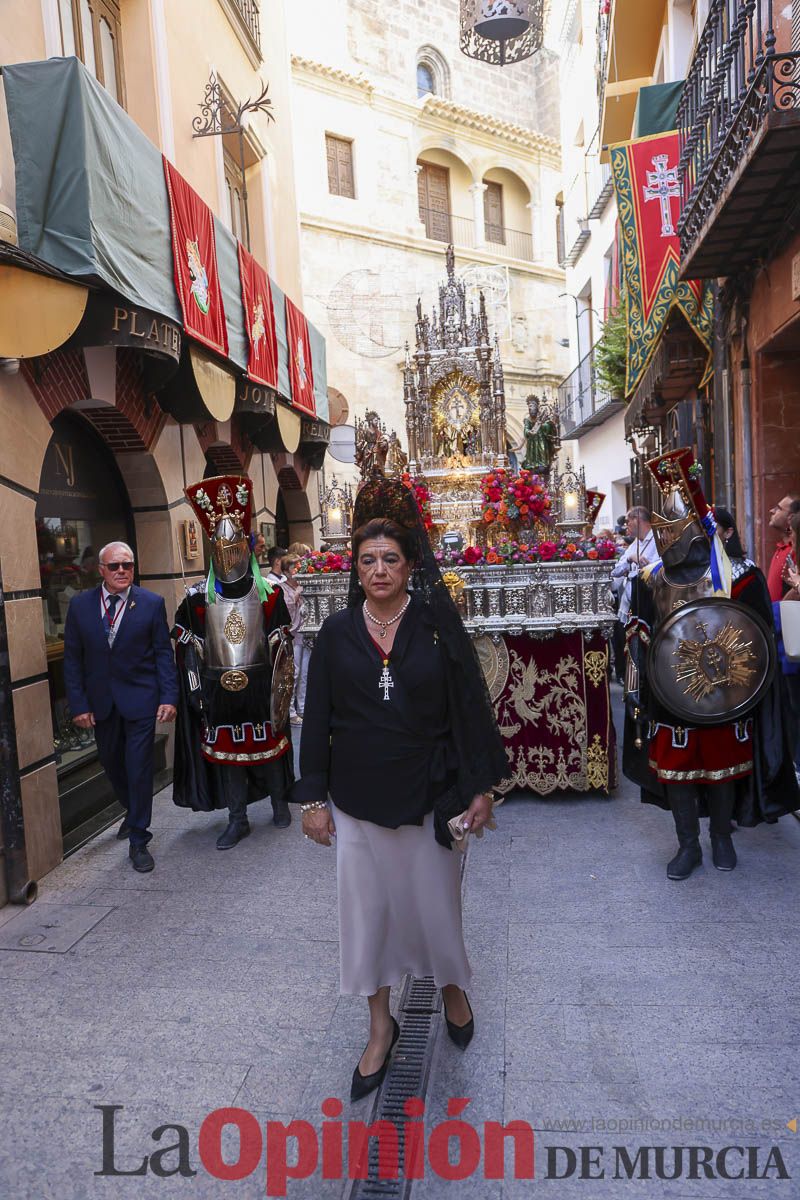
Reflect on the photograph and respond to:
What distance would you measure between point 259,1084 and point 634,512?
690 centimetres

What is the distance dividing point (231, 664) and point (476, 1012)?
2.84 meters

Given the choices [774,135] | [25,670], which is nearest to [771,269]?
[774,135]

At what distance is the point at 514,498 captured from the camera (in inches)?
284

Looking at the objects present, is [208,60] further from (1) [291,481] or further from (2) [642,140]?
(1) [291,481]

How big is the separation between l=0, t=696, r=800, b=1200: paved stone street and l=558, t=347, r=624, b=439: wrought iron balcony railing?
1376 cm

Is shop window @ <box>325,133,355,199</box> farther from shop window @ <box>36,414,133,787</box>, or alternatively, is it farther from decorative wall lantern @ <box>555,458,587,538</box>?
Result: decorative wall lantern @ <box>555,458,587,538</box>

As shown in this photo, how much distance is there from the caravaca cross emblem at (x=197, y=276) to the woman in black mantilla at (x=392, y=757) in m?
4.86

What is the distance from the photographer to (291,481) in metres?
14.1

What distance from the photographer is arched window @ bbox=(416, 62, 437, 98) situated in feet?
88.4

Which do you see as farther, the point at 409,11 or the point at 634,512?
the point at 409,11

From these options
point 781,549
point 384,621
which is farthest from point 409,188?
point 384,621

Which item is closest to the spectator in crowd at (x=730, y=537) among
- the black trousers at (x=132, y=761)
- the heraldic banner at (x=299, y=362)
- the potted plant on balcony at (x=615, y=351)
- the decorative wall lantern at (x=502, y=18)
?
the black trousers at (x=132, y=761)

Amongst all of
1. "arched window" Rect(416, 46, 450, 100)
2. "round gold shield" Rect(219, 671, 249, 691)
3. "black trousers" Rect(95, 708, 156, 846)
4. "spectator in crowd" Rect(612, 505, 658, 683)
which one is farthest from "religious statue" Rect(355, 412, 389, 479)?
"arched window" Rect(416, 46, 450, 100)

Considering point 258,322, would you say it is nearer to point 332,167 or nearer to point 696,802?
point 696,802
